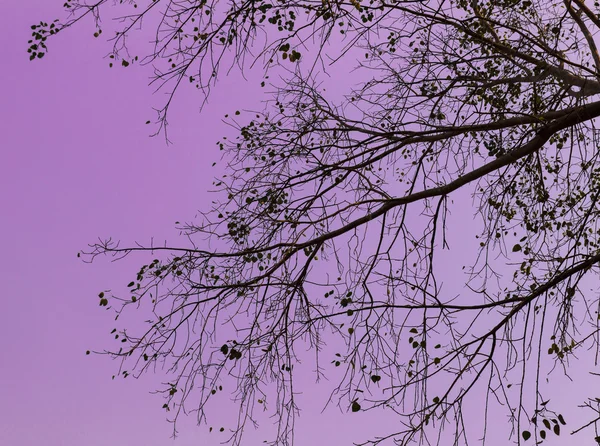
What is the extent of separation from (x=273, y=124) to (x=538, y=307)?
3473 mm

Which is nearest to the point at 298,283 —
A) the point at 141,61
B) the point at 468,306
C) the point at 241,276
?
the point at 241,276

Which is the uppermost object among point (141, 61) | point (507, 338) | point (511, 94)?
point (141, 61)

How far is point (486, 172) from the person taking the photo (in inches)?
223

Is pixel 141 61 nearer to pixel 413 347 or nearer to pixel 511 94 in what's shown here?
pixel 413 347

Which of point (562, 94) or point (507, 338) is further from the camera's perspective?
point (562, 94)

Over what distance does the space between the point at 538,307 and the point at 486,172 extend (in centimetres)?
137

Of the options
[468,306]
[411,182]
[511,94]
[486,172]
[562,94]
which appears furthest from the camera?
[511,94]

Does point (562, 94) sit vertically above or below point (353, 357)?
above

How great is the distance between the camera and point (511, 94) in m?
7.38

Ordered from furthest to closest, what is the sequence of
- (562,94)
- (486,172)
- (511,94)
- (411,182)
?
(511,94), (411,182), (562,94), (486,172)

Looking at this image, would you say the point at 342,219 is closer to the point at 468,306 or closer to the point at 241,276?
the point at 241,276

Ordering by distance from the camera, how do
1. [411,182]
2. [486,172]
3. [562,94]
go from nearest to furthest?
[486,172], [562,94], [411,182]

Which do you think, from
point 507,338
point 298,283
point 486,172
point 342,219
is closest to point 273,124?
point 342,219

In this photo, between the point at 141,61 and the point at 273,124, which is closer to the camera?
the point at 141,61
